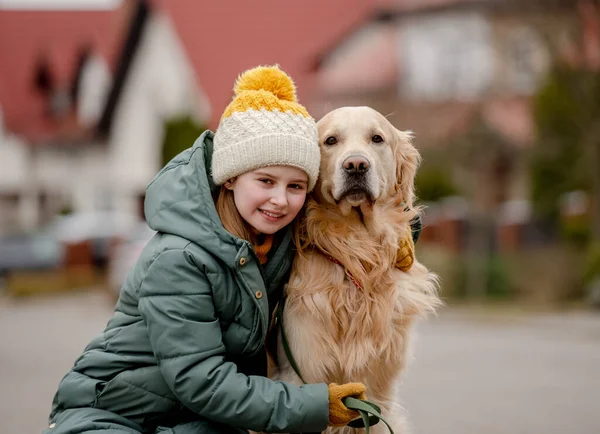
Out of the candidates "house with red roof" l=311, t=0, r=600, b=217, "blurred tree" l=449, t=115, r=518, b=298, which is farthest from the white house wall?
"blurred tree" l=449, t=115, r=518, b=298

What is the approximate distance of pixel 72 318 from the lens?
46.6ft

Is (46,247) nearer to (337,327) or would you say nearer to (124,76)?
(124,76)

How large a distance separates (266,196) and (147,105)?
3019cm

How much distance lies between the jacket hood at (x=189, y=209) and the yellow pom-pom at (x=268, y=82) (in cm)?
35

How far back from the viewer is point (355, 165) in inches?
138

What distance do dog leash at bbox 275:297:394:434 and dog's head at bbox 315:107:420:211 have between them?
543mm

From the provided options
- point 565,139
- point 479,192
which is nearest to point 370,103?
point 479,192

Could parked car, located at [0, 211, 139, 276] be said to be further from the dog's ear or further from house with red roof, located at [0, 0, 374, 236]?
the dog's ear

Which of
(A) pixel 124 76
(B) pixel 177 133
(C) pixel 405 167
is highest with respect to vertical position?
(A) pixel 124 76

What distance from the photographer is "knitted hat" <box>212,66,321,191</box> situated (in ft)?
10.00

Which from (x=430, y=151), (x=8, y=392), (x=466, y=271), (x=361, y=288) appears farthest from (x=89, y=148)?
(x=361, y=288)

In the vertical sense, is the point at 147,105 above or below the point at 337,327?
above

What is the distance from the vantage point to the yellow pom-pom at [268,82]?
10.5 ft

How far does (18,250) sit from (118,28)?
13671 millimetres
